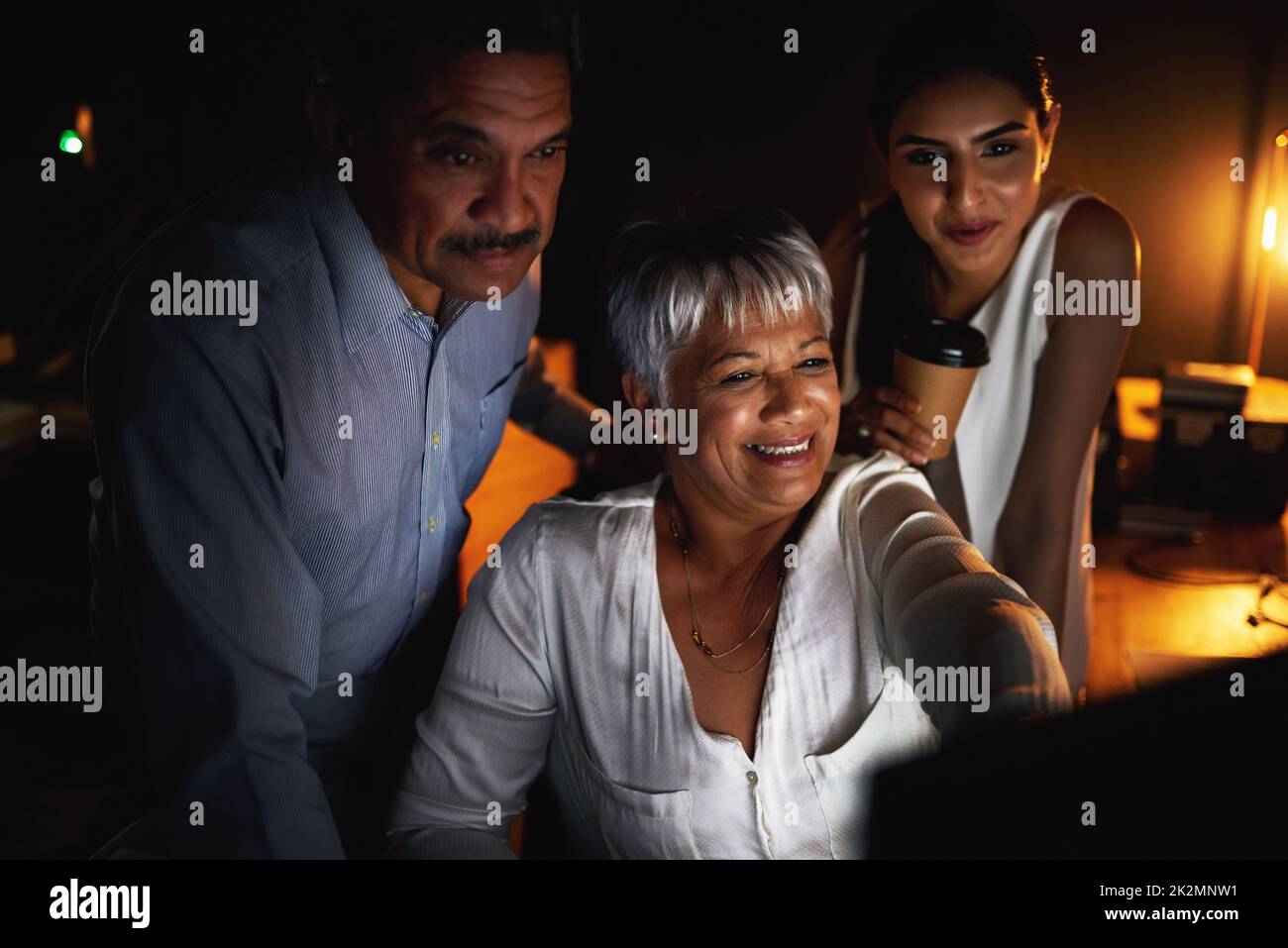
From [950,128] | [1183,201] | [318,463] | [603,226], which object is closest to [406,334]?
[318,463]

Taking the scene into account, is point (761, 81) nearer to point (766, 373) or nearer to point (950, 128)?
point (950, 128)

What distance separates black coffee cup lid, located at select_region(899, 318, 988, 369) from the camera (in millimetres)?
1627

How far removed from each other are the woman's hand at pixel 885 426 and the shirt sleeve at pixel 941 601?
0.12 meters

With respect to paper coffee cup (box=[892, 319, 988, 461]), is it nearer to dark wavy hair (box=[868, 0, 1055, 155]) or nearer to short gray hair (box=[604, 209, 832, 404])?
short gray hair (box=[604, 209, 832, 404])

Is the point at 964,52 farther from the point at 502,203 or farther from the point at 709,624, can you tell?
the point at 709,624

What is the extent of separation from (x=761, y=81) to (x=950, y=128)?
1.51 metres

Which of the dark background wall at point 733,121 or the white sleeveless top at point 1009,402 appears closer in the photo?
the white sleeveless top at point 1009,402

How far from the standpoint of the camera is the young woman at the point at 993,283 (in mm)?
1638

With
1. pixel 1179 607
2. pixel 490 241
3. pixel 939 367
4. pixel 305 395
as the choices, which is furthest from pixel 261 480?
pixel 1179 607

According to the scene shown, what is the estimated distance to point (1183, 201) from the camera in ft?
9.19

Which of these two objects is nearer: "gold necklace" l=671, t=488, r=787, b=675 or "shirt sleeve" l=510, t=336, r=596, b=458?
"gold necklace" l=671, t=488, r=787, b=675

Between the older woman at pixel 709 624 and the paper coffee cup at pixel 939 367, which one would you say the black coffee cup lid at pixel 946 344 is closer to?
the paper coffee cup at pixel 939 367

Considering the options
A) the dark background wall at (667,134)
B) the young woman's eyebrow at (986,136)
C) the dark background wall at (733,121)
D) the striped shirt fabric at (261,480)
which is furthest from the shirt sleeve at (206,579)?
the dark background wall at (733,121)

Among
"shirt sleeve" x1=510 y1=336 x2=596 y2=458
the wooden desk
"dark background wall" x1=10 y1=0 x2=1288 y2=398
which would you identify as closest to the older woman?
"shirt sleeve" x1=510 y1=336 x2=596 y2=458
